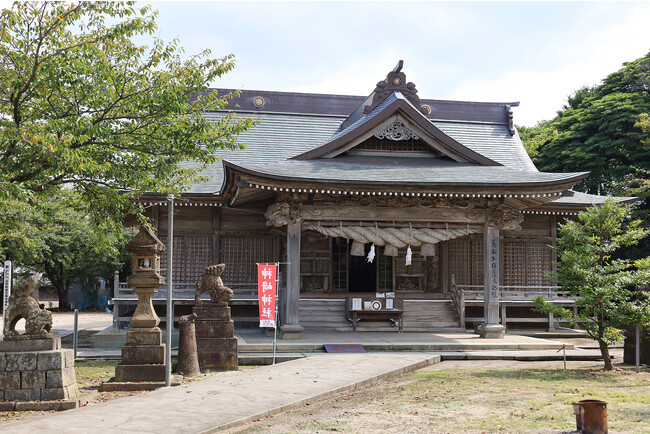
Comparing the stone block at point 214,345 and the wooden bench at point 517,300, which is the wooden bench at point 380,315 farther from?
the stone block at point 214,345

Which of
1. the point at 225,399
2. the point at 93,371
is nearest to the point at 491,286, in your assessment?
the point at 225,399

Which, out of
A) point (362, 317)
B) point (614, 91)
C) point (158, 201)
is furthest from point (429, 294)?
point (614, 91)

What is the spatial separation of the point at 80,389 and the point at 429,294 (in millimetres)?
14012

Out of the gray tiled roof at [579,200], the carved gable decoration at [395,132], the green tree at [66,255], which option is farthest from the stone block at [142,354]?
the green tree at [66,255]

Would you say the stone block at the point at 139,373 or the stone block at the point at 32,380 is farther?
the stone block at the point at 139,373

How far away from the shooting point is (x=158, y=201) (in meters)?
19.2

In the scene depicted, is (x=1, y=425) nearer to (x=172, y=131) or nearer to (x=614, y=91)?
(x=172, y=131)

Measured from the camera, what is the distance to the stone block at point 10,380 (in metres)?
9.45

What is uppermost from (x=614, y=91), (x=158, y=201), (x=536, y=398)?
(x=614, y=91)

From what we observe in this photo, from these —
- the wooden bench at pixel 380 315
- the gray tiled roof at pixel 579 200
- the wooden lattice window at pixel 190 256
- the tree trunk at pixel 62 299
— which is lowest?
the tree trunk at pixel 62 299

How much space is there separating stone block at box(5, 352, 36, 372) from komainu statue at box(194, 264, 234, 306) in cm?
404

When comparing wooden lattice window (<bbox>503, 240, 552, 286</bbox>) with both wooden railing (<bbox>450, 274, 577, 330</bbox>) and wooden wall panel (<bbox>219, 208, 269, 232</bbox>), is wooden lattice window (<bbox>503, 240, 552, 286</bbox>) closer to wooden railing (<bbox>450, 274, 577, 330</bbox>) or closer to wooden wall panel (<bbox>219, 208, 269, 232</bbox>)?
wooden railing (<bbox>450, 274, 577, 330</bbox>)

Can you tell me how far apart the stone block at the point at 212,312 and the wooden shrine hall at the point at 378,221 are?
408 centimetres

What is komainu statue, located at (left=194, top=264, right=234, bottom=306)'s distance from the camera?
43.5ft
